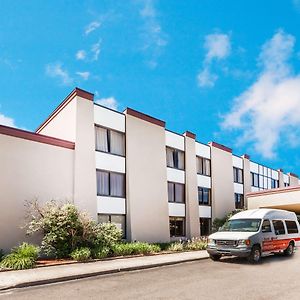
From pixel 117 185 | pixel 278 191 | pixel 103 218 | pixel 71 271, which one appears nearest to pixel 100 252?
pixel 71 271

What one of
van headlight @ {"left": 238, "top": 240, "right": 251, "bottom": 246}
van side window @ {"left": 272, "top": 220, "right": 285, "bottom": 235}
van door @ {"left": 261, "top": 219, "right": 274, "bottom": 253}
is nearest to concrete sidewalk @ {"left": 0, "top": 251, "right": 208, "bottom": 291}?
van headlight @ {"left": 238, "top": 240, "right": 251, "bottom": 246}

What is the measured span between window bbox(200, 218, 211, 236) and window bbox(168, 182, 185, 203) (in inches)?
140

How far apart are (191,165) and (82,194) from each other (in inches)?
482

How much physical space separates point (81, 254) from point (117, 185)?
28.3 feet

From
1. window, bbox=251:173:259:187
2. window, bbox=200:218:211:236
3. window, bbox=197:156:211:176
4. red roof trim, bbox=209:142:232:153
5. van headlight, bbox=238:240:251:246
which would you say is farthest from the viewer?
window, bbox=251:173:259:187

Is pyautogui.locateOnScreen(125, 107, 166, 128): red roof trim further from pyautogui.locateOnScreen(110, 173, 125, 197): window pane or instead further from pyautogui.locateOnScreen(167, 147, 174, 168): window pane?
pyautogui.locateOnScreen(110, 173, 125, 197): window pane

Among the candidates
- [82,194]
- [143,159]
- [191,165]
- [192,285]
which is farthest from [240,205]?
[192,285]

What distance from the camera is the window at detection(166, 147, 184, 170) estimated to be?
28836 mm

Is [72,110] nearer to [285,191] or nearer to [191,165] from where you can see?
[191,165]

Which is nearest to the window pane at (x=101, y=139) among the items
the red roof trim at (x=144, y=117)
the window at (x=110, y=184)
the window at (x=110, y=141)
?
the window at (x=110, y=141)

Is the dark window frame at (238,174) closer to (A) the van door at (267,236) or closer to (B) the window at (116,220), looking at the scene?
(B) the window at (116,220)

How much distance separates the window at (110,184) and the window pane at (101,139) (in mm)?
1504

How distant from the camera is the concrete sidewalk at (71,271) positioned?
10727mm

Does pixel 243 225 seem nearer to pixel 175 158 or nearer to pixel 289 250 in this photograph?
pixel 289 250
